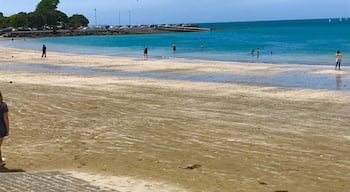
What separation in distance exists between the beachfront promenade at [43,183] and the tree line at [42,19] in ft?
497

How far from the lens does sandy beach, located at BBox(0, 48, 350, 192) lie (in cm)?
873

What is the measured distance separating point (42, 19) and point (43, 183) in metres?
159

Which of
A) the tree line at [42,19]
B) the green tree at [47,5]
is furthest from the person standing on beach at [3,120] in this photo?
the green tree at [47,5]

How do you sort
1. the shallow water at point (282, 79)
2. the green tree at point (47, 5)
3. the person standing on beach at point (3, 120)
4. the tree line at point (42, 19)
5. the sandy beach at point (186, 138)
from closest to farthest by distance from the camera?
the sandy beach at point (186, 138) → the person standing on beach at point (3, 120) → the shallow water at point (282, 79) → the tree line at point (42, 19) → the green tree at point (47, 5)

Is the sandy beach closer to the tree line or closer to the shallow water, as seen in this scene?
the shallow water

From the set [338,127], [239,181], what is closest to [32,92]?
[338,127]

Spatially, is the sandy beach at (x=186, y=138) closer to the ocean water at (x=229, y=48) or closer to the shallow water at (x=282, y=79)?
the shallow water at (x=282, y=79)

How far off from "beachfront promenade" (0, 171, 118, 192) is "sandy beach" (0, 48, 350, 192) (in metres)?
0.39

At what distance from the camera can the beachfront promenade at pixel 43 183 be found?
7578 millimetres

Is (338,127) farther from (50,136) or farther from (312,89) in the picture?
(312,89)

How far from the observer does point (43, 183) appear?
25.8 feet

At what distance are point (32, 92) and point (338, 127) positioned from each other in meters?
11.8

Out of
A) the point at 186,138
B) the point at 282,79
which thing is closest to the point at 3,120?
the point at 186,138

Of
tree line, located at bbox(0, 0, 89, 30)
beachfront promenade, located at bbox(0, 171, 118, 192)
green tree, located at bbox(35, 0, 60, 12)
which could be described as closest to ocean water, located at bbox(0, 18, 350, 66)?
beachfront promenade, located at bbox(0, 171, 118, 192)
